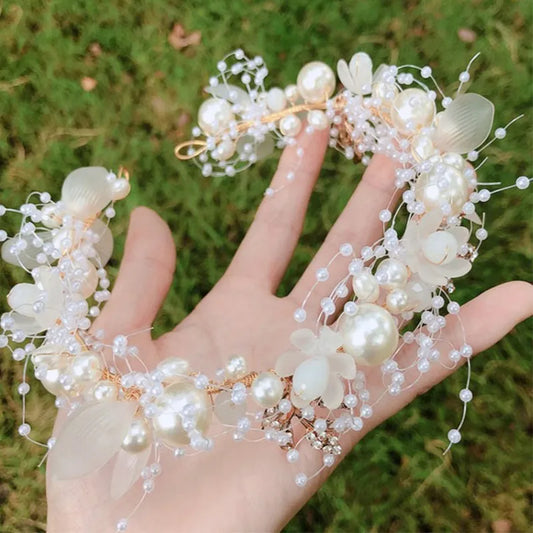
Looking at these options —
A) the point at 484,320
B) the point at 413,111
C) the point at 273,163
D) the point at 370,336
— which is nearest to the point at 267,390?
the point at 370,336

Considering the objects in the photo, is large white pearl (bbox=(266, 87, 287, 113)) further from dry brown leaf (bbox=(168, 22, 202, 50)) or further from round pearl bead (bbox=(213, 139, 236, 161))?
dry brown leaf (bbox=(168, 22, 202, 50))

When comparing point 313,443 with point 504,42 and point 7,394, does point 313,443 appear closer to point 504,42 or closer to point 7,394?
point 7,394

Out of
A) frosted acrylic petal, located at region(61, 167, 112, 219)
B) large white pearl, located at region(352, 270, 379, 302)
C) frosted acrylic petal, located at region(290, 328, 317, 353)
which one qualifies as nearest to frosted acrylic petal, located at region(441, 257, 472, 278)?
large white pearl, located at region(352, 270, 379, 302)

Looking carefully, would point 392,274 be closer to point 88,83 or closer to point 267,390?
point 267,390

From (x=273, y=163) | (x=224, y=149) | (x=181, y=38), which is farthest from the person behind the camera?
(x=181, y=38)

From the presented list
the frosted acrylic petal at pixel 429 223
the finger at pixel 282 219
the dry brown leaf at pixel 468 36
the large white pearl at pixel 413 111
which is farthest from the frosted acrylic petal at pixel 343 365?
the dry brown leaf at pixel 468 36

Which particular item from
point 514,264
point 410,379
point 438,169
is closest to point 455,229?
point 438,169

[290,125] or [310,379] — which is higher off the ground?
[290,125]
